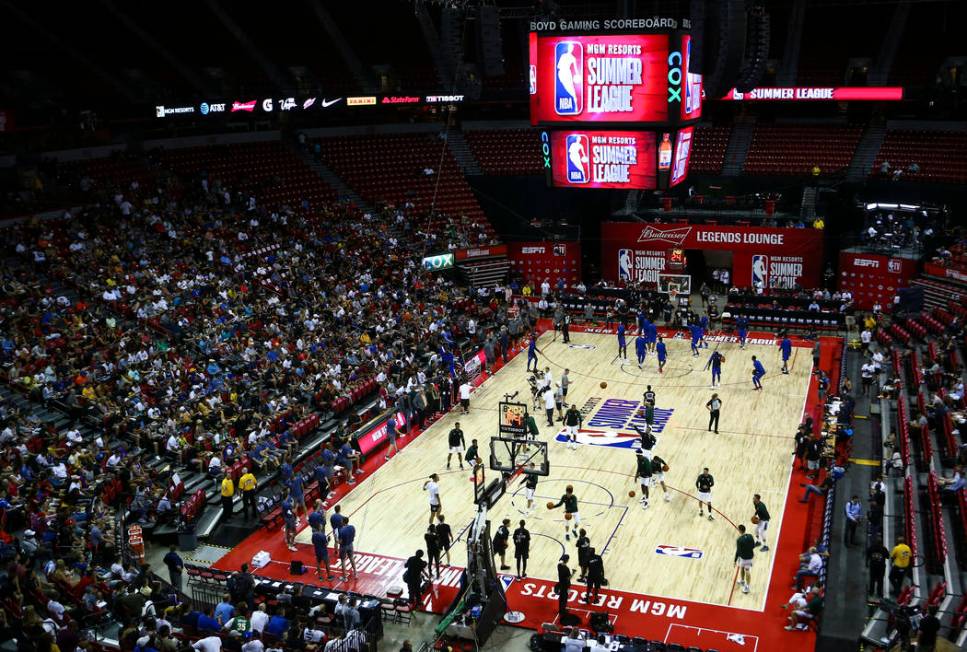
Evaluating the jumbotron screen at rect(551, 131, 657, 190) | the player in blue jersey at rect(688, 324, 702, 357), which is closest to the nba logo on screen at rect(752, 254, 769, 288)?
the player in blue jersey at rect(688, 324, 702, 357)

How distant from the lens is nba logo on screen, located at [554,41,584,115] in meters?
24.5

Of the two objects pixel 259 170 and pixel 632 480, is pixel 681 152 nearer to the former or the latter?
pixel 632 480

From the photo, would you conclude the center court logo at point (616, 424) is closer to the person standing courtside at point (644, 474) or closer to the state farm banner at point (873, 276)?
the person standing courtside at point (644, 474)

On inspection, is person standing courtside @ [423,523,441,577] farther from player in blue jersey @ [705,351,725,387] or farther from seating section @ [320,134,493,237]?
seating section @ [320,134,493,237]

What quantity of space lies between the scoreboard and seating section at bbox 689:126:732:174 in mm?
21081

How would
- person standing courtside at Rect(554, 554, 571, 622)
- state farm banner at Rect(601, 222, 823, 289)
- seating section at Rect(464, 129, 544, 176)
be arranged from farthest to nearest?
seating section at Rect(464, 129, 544, 176) < state farm banner at Rect(601, 222, 823, 289) < person standing courtside at Rect(554, 554, 571, 622)

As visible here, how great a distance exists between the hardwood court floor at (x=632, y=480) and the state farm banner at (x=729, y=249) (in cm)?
875

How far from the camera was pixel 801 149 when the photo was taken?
148 ft

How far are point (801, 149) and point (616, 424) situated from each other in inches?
902

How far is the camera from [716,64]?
17.2 metres

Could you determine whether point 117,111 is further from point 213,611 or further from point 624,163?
point 213,611

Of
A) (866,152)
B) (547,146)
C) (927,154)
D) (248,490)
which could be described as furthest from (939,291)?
(248,490)

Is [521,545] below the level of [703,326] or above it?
below

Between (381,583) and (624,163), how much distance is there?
12.4 meters
